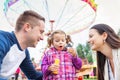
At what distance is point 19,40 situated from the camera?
57.2 inches

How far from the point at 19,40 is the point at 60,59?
85cm

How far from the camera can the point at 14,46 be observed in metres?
1.41

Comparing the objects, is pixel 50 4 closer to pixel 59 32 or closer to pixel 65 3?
pixel 65 3

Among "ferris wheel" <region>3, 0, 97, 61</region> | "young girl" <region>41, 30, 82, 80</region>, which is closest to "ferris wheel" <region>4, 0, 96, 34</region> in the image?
"ferris wheel" <region>3, 0, 97, 61</region>

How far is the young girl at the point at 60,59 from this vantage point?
7.18ft

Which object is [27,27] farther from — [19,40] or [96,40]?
[96,40]

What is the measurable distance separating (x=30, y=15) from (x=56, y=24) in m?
7.43

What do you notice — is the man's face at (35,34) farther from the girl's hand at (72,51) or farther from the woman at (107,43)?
the girl's hand at (72,51)

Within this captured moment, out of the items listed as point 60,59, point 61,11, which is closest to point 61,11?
point 61,11

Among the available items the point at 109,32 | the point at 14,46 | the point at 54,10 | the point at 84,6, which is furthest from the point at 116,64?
the point at 54,10

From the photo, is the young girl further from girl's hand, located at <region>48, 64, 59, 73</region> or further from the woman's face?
the woman's face

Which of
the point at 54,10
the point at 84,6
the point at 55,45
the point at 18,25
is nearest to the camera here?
the point at 18,25

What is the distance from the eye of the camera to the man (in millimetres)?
1389

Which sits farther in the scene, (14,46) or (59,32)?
(59,32)
